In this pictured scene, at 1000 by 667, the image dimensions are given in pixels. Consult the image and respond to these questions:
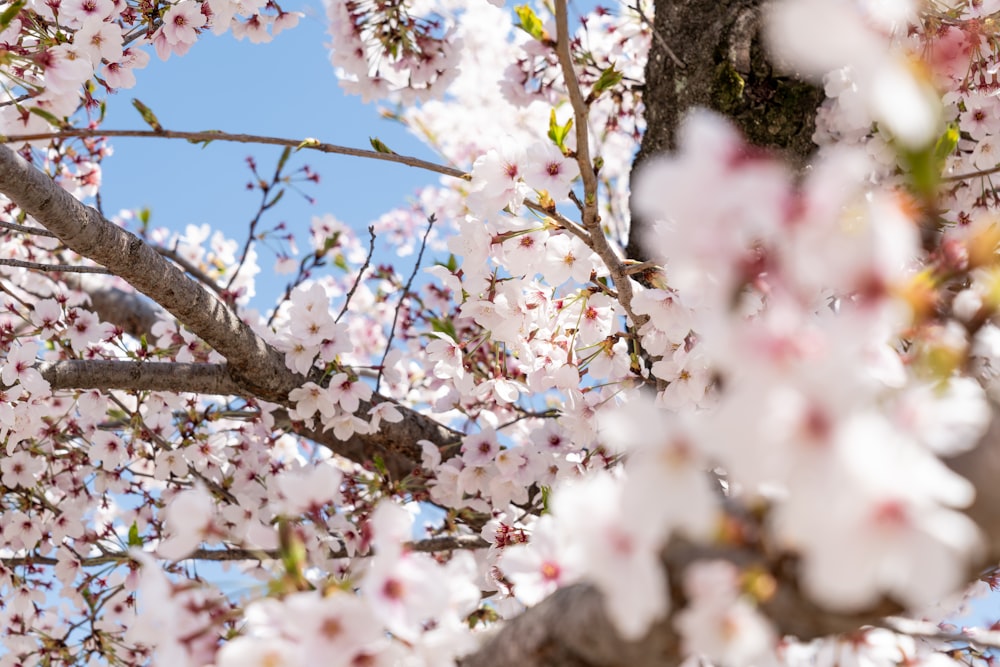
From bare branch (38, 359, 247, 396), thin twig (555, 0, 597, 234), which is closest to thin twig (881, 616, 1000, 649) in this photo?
thin twig (555, 0, 597, 234)

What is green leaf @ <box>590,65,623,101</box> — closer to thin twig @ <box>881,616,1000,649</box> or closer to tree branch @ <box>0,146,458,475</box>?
thin twig @ <box>881,616,1000,649</box>

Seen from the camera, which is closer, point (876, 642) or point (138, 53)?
point (876, 642)

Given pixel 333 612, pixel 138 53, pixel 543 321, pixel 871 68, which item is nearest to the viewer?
pixel 871 68

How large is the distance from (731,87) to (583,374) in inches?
42.8

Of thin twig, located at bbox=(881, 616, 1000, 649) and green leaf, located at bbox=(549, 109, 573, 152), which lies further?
green leaf, located at bbox=(549, 109, 573, 152)

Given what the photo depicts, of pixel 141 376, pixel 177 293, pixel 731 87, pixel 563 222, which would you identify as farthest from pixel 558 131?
pixel 141 376

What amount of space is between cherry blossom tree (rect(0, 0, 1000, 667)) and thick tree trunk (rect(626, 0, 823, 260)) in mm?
12

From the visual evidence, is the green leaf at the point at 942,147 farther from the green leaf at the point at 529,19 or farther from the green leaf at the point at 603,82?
the green leaf at the point at 529,19

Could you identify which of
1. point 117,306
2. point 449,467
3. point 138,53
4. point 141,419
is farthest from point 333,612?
point 117,306

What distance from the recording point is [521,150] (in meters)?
1.81

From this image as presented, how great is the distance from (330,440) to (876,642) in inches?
96.8

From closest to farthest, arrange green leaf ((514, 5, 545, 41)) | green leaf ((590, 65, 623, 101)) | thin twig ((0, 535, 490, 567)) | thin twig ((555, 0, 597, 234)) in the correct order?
thin twig ((555, 0, 597, 234)) → green leaf ((590, 65, 623, 101)) → green leaf ((514, 5, 545, 41)) → thin twig ((0, 535, 490, 567))

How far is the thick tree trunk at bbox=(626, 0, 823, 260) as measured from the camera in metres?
2.42

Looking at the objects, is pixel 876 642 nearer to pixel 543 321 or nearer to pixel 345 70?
pixel 543 321
